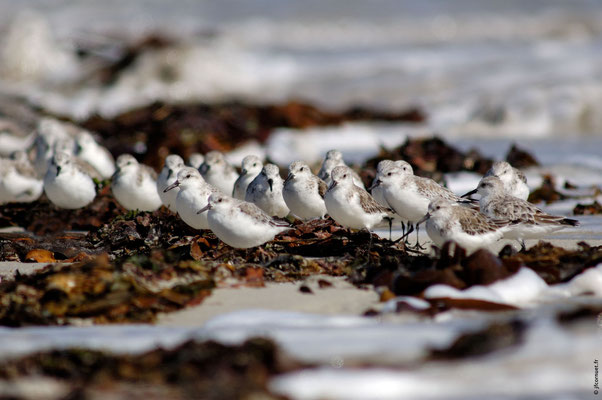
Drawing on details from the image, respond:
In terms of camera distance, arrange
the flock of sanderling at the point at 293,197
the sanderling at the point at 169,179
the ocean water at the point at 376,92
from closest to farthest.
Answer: the ocean water at the point at 376,92, the flock of sanderling at the point at 293,197, the sanderling at the point at 169,179

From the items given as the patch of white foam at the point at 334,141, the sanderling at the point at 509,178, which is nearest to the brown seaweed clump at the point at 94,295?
the sanderling at the point at 509,178

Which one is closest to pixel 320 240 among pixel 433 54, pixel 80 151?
pixel 80 151

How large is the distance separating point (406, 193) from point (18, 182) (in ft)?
14.7

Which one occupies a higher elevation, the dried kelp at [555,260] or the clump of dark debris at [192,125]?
the clump of dark debris at [192,125]

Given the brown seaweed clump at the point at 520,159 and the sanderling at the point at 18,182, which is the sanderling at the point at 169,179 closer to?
the sanderling at the point at 18,182

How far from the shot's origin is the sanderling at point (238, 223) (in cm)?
537

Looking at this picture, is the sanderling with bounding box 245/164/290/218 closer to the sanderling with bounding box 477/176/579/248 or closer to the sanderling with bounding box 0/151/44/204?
the sanderling with bounding box 477/176/579/248

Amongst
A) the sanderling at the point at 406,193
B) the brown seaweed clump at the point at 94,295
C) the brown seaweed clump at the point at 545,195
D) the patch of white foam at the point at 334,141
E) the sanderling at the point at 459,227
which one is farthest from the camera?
the patch of white foam at the point at 334,141

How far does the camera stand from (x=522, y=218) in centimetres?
535

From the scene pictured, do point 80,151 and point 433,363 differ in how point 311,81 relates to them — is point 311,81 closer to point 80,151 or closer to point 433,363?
point 80,151

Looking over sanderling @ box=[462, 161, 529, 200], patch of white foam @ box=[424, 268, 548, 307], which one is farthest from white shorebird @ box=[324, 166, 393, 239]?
patch of white foam @ box=[424, 268, 548, 307]

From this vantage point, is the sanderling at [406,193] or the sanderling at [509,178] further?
the sanderling at [509,178]

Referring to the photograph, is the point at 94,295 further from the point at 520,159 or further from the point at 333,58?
the point at 333,58

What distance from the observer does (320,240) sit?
5.86 meters
